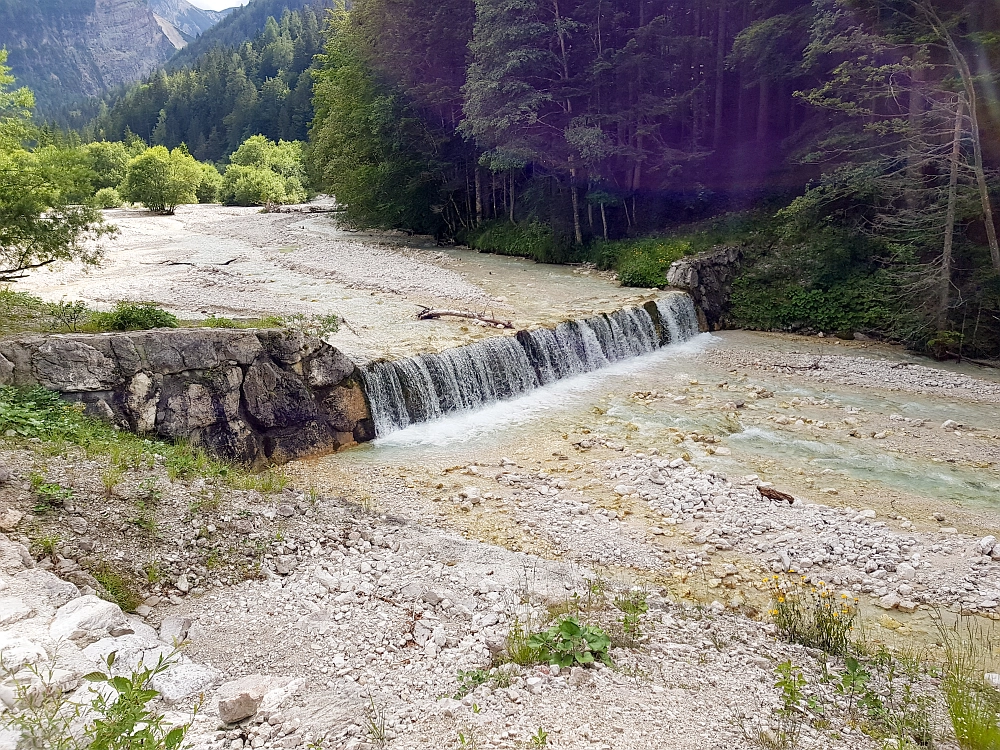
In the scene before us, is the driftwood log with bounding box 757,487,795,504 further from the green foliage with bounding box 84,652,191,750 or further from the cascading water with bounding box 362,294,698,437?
the green foliage with bounding box 84,652,191,750

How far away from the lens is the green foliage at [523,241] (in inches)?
947

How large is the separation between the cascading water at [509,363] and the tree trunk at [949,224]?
20.1 feet

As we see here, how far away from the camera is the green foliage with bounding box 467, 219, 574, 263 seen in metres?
24.1

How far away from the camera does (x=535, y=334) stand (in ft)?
48.2

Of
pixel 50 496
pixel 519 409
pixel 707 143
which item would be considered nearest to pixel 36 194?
Result: pixel 50 496

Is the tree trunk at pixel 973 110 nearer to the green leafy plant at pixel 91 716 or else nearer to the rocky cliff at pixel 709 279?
the rocky cliff at pixel 709 279

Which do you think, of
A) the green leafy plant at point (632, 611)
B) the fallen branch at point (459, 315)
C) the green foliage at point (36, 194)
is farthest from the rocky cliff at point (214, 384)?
the green leafy plant at point (632, 611)

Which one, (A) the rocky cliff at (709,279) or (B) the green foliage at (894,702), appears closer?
(B) the green foliage at (894,702)

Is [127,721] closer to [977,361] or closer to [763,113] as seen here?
[977,361]

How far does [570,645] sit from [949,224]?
15.0 metres

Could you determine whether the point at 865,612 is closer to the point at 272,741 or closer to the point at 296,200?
the point at 272,741

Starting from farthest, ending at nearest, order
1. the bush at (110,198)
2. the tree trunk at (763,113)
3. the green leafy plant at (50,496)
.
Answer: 1. the bush at (110,198)
2. the tree trunk at (763,113)
3. the green leafy plant at (50,496)

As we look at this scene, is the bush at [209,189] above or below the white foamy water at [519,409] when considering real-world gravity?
above

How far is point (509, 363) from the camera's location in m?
13.8
